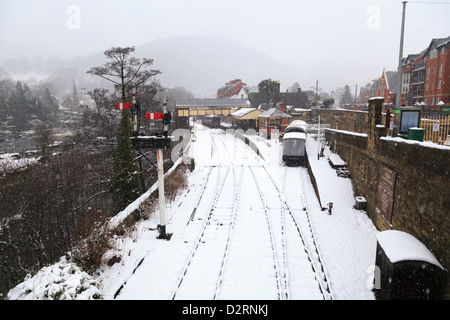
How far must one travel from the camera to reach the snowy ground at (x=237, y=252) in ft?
23.3

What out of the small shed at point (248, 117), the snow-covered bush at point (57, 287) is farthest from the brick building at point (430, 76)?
A: the snow-covered bush at point (57, 287)

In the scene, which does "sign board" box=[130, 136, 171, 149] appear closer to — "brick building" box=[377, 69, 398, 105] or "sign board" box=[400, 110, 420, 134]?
"sign board" box=[400, 110, 420, 134]

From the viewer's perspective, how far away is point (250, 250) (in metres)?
9.19

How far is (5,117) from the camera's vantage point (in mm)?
61781

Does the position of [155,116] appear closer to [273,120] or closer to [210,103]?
[273,120]

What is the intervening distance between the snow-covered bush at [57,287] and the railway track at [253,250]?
2041 millimetres

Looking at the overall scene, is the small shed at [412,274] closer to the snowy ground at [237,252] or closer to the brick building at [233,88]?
the snowy ground at [237,252]

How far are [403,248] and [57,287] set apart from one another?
7624 mm

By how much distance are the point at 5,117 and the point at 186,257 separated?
73.0m

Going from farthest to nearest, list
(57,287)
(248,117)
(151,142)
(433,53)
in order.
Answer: (248,117)
(433,53)
(151,142)
(57,287)

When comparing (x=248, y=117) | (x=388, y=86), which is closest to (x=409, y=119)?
(x=248, y=117)

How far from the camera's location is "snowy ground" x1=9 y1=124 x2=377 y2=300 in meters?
7.08

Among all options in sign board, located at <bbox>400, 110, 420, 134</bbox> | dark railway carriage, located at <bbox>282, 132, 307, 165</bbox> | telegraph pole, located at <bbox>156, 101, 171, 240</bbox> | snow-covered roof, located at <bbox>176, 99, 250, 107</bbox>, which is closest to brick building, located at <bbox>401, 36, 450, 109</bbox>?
dark railway carriage, located at <bbox>282, 132, 307, 165</bbox>

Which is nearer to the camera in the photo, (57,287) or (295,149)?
(57,287)
